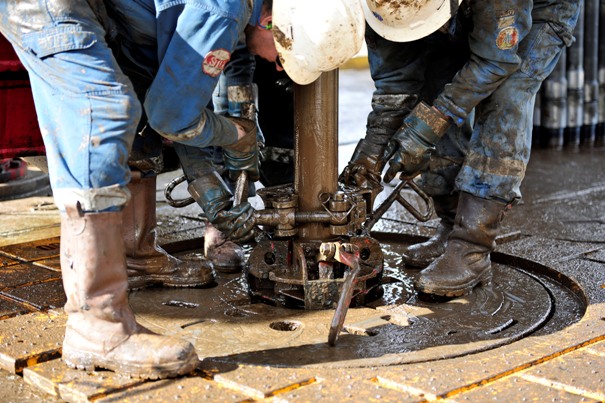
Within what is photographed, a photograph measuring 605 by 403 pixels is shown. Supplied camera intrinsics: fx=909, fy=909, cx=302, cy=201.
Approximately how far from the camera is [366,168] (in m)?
3.49

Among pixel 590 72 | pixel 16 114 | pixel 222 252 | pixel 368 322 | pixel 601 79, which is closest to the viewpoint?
pixel 368 322

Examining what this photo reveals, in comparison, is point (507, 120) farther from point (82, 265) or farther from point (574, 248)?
point (82, 265)

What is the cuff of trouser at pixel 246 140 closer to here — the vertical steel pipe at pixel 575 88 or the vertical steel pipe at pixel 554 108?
the vertical steel pipe at pixel 554 108

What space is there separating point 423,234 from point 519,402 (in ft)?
6.20

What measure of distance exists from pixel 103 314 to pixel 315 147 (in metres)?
1.02

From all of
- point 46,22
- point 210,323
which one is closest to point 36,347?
point 210,323

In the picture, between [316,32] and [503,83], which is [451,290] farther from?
[316,32]

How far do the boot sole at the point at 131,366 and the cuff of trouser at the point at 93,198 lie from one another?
417mm

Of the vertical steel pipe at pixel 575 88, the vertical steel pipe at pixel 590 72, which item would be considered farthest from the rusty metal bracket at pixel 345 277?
the vertical steel pipe at pixel 590 72

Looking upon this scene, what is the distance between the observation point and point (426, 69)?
3857mm

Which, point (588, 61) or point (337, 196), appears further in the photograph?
point (588, 61)

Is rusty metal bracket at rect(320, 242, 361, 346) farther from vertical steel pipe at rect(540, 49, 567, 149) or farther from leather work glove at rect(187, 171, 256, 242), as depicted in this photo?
vertical steel pipe at rect(540, 49, 567, 149)

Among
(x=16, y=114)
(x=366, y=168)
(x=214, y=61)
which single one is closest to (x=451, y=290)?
(x=366, y=168)

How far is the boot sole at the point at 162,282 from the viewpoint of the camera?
344 centimetres
